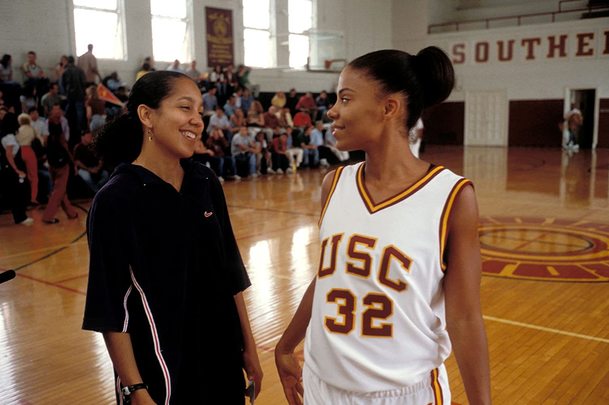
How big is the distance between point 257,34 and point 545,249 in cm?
1404

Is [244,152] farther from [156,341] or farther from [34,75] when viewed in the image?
[156,341]

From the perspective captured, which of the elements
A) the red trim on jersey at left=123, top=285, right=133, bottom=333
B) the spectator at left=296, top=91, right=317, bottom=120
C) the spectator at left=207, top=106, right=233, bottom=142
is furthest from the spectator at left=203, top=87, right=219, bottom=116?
the red trim on jersey at left=123, top=285, right=133, bottom=333

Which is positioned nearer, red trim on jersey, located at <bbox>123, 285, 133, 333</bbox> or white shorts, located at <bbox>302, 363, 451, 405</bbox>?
white shorts, located at <bbox>302, 363, 451, 405</bbox>

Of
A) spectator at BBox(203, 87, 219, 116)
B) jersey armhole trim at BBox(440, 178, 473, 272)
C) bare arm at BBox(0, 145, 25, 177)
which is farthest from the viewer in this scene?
spectator at BBox(203, 87, 219, 116)

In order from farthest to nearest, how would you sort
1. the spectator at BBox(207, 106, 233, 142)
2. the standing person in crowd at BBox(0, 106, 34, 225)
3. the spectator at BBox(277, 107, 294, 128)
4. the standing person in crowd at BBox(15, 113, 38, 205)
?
the spectator at BBox(277, 107, 294, 128) → the spectator at BBox(207, 106, 233, 142) → the standing person in crowd at BBox(15, 113, 38, 205) → the standing person in crowd at BBox(0, 106, 34, 225)

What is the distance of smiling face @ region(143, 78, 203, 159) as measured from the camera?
5.86 ft

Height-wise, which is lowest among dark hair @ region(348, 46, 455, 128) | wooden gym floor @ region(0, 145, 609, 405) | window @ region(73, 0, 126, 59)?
wooden gym floor @ region(0, 145, 609, 405)

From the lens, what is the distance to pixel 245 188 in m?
11.9

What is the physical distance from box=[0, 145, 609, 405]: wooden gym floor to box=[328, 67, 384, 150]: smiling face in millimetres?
2060

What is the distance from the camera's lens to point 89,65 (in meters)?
13.2

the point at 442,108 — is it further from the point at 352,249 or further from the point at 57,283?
the point at 352,249

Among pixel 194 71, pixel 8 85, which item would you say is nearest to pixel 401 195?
pixel 8 85

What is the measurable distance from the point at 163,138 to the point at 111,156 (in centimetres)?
21

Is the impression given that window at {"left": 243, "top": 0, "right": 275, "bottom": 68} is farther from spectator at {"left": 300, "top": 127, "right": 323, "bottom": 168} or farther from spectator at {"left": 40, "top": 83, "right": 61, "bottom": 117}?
spectator at {"left": 40, "top": 83, "right": 61, "bottom": 117}
